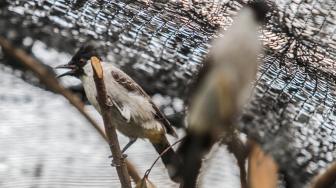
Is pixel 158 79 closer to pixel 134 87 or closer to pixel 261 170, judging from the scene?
pixel 134 87

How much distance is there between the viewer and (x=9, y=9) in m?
1.21

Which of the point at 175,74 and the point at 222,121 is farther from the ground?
the point at 222,121

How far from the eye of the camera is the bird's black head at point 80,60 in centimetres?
119

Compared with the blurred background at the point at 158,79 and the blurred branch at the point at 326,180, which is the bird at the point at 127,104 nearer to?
the blurred background at the point at 158,79

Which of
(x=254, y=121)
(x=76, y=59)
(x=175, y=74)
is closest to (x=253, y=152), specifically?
(x=254, y=121)

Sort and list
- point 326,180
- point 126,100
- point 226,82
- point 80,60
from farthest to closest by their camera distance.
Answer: point 126,100
point 80,60
point 326,180
point 226,82

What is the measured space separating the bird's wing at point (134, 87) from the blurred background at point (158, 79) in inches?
1.1

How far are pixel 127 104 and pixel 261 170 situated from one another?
72 cm

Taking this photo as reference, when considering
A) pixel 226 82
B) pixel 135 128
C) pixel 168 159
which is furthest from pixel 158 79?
pixel 226 82

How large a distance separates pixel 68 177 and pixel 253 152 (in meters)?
0.49

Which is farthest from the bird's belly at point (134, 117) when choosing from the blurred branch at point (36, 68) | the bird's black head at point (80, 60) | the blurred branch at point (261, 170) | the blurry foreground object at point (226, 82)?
the blurry foreground object at point (226, 82)

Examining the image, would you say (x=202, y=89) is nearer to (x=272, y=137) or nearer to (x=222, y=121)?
(x=222, y=121)

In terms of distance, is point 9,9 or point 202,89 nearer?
point 202,89

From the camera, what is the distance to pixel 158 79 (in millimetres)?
1215
